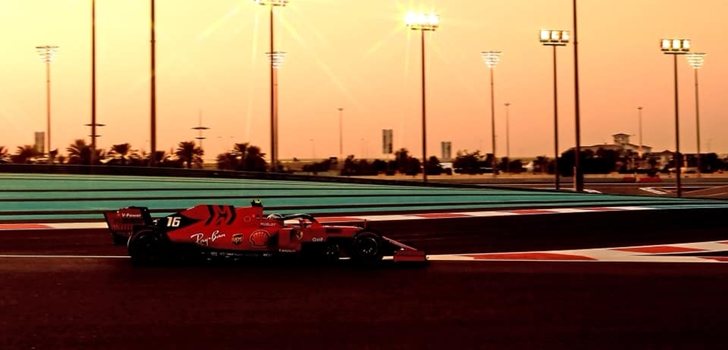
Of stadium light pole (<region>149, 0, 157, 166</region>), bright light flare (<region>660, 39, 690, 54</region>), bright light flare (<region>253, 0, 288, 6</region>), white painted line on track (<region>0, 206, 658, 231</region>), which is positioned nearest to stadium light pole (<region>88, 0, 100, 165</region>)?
stadium light pole (<region>149, 0, 157, 166</region>)

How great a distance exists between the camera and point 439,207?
Answer: 2686 cm

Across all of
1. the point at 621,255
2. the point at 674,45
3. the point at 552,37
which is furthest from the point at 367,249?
the point at 674,45

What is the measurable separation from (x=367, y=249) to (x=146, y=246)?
9.98ft

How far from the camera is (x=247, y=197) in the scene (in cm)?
2681

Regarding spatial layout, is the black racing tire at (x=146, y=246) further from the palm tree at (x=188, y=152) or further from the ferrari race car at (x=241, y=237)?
the palm tree at (x=188, y=152)

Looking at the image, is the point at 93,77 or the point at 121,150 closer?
the point at 93,77

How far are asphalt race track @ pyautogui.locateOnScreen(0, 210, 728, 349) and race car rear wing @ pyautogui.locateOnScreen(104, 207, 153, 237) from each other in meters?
0.47

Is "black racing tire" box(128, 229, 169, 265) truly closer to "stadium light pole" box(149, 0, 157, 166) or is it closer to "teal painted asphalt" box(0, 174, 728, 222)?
"teal painted asphalt" box(0, 174, 728, 222)

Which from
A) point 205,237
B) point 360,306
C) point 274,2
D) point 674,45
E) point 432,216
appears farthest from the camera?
point 674,45

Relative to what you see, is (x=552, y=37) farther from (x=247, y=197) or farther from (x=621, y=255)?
(x=621, y=255)

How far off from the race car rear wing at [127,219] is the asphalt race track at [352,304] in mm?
474

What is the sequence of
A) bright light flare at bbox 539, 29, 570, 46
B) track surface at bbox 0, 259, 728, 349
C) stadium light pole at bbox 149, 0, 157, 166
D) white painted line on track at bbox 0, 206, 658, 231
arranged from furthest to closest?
bright light flare at bbox 539, 29, 570, 46 → stadium light pole at bbox 149, 0, 157, 166 → white painted line on track at bbox 0, 206, 658, 231 → track surface at bbox 0, 259, 728, 349

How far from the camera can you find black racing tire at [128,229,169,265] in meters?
13.3

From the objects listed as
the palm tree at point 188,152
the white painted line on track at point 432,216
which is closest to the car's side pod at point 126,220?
the white painted line on track at point 432,216
